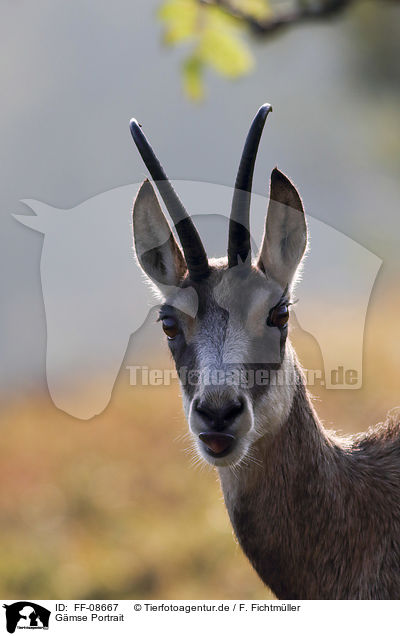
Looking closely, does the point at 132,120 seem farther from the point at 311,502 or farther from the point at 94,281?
the point at 94,281

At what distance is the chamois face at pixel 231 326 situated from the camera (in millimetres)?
5754

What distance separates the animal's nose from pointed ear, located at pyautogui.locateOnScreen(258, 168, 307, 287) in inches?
53.2

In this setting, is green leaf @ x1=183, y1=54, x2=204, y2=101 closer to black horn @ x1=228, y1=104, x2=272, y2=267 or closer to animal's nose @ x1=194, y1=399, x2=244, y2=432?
black horn @ x1=228, y1=104, x2=272, y2=267

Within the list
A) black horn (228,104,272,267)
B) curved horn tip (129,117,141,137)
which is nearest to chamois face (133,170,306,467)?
black horn (228,104,272,267)

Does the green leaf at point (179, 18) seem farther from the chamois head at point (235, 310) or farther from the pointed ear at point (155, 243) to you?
the pointed ear at point (155, 243)

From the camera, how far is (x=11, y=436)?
18859mm

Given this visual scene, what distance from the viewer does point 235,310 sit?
20.7 feet

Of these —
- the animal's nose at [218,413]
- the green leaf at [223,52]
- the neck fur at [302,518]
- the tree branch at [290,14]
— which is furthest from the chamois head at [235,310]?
the tree branch at [290,14]

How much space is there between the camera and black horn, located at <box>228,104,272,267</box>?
620 cm

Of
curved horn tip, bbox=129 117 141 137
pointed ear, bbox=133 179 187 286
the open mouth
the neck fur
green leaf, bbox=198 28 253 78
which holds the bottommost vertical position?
the neck fur

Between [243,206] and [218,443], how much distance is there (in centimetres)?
193

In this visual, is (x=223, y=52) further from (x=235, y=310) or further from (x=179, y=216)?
(x=235, y=310)

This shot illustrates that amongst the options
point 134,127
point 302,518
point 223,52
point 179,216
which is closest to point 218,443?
point 302,518

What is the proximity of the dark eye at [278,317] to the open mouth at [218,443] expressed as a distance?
3.38 ft
